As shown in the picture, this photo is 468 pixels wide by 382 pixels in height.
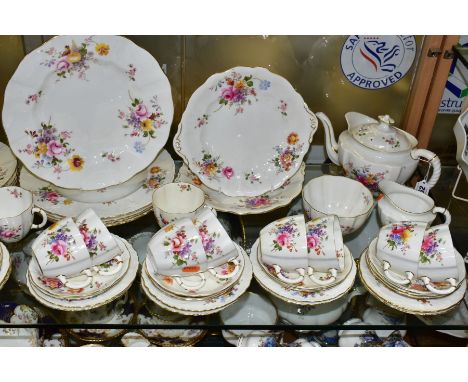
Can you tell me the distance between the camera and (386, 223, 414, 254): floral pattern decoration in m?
1.03

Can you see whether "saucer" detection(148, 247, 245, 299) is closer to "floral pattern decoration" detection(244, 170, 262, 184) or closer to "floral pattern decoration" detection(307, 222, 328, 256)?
"floral pattern decoration" detection(307, 222, 328, 256)

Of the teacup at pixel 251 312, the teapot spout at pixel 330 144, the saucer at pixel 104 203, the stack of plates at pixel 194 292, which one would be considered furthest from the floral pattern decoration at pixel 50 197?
the teapot spout at pixel 330 144

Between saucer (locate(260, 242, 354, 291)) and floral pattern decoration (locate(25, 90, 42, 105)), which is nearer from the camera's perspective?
saucer (locate(260, 242, 354, 291))

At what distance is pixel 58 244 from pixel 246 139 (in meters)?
0.44

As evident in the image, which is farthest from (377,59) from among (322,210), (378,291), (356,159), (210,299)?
(210,299)

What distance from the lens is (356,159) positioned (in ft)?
4.03

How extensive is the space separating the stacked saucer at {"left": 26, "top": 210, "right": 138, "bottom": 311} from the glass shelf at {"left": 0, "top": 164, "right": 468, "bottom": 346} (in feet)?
0.16

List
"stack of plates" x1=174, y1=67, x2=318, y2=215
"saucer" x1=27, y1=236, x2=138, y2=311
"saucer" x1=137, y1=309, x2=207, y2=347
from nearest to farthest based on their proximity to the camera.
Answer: "saucer" x1=27, y1=236, x2=138, y2=311 < "saucer" x1=137, y1=309, x2=207, y2=347 < "stack of plates" x1=174, y1=67, x2=318, y2=215

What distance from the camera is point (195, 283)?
1.02 m

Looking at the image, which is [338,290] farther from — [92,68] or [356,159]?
[92,68]

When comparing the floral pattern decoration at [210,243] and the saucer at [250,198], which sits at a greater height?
the floral pattern decoration at [210,243]

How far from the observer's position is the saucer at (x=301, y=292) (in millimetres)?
1017

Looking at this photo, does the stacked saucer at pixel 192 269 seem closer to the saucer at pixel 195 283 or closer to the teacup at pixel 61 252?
the saucer at pixel 195 283

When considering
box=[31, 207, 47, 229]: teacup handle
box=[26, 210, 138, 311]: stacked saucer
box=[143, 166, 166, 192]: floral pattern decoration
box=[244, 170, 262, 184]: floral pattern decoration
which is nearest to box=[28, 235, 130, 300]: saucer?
box=[26, 210, 138, 311]: stacked saucer
